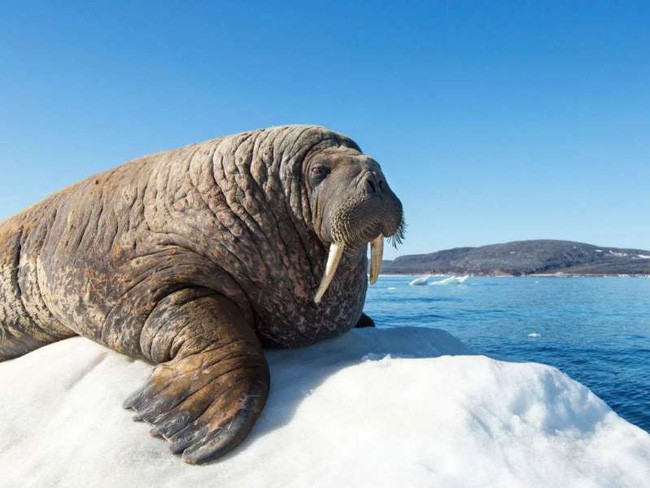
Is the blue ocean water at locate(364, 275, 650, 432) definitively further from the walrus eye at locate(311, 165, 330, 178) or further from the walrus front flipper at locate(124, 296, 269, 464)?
the walrus front flipper at locate(124, 296, 269, 464)

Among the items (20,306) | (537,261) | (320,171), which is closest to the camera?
(320,171)

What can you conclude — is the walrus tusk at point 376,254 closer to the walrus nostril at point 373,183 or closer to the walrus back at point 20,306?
the walrus nostril at point 373,183

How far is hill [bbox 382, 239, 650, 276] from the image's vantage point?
137875mm

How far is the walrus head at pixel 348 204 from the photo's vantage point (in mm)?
3570

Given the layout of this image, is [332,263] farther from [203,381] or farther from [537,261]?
[537,261]

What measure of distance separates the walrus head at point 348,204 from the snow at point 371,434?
2.43 feet

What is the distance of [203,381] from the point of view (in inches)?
122

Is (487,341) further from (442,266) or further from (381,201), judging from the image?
(442,266)

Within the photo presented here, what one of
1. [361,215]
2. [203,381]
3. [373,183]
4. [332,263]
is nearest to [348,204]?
[361,215]

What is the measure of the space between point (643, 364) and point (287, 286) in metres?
9.21

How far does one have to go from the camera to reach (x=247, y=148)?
414cm

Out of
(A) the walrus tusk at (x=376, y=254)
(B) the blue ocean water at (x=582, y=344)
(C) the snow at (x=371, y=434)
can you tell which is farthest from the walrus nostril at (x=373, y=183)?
(B) the blue ocean water at (x=582, y=344)

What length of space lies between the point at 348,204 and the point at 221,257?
35.9 inches

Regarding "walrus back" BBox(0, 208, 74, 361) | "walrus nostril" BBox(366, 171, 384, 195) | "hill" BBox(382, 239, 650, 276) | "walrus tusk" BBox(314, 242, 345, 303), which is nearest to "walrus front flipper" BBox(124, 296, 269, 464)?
"walrus tusk" BBox(314, 242, 345, 303)
